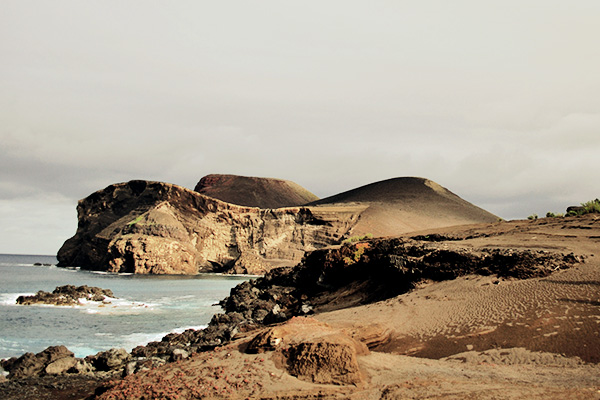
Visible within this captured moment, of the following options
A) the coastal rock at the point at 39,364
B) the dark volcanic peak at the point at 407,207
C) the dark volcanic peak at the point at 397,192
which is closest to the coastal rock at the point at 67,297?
the coastal rock at the point at 39,364

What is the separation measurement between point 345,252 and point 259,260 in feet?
193

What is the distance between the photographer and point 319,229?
88.8 meters

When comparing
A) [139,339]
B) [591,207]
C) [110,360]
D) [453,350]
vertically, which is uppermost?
[591,207]

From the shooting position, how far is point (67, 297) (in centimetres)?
3381

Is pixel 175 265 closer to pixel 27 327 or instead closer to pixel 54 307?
pixel 54 307

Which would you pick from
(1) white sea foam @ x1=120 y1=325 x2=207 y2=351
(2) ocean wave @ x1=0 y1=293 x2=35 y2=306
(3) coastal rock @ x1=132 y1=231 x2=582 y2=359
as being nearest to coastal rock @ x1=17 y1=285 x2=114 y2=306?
(2) ocean wave @ x1=0 y1=293 x2=35 y2=306

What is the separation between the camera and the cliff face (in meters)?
74.1

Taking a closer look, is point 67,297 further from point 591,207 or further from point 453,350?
point 591,207

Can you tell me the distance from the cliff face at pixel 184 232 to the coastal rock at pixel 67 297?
3605 cm

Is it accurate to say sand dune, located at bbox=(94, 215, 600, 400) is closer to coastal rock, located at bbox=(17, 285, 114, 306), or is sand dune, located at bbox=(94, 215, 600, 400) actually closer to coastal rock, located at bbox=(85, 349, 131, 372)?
coastal rock, located at bbox=(85, 349, 131, 372)

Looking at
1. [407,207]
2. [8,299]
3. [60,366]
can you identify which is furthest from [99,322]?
[407,207]

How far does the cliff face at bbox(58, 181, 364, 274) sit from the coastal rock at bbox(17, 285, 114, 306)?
36053 millimetres

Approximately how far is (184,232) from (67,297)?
45565 millimetres

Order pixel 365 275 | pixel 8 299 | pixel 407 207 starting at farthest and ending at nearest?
pixel 407 207, pixel 8 299, pixel 365 275
